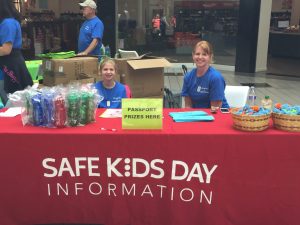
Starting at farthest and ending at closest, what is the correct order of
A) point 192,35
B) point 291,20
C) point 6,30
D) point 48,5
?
point 291,20 → point 48,5 → point 192,35 → point 6,30

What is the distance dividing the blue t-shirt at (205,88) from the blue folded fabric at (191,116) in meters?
0.47

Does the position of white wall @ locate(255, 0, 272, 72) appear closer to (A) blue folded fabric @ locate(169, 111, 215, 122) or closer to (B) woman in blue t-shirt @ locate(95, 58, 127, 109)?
(B) woman in blue t-shirt @ locate(95, 58, 127, 109)

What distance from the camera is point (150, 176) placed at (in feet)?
7.59

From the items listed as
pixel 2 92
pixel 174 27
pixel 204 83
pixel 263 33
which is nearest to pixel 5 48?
pixel 2 92

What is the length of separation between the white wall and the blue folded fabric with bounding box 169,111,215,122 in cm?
762

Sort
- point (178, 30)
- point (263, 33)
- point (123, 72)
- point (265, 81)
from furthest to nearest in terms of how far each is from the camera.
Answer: point (178, 30) < point (263, 33) < point (265, 81) < point (123, 72)

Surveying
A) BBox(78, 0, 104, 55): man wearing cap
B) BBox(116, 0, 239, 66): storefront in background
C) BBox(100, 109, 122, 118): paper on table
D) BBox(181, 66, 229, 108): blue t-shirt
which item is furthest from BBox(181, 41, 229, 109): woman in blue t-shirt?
BBox(116, 0, 239, 66): storefront in background

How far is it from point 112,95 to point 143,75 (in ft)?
4.30

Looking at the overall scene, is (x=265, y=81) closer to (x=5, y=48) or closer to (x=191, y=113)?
(x=5, y=48)

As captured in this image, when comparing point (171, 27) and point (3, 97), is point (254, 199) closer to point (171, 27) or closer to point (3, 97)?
point (3, 97)

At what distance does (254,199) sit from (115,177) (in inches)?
33.3

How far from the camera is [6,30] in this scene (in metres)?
3.73

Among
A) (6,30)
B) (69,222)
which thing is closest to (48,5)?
(6,30)

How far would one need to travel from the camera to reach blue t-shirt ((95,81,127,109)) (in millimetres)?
3166
